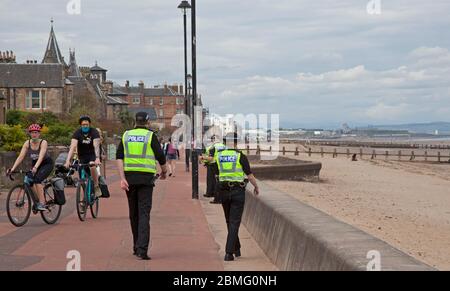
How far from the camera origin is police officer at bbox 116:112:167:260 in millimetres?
9695

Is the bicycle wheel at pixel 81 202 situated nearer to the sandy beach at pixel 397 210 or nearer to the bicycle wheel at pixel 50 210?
the bicycle wheel at pixel 50 210

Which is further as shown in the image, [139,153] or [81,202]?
[81,202]

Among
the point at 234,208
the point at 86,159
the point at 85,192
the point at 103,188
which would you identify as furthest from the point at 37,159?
the point at 234,208

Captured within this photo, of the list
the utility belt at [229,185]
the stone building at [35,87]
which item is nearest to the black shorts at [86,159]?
the utility belt at [229,185]

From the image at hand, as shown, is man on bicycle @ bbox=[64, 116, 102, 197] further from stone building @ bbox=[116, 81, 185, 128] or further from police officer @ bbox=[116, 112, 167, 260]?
stone building @ bbox=[116, 81, 185, 128]

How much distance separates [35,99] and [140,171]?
183 feet

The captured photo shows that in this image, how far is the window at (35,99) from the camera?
63.3 meters

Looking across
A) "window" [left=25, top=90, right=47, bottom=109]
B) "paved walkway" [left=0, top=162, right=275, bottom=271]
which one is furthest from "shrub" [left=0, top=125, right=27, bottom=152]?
"window" [left=25, top=90, right=47, bottom=109]

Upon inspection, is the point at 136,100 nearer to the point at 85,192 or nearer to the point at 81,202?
the point at 85,192

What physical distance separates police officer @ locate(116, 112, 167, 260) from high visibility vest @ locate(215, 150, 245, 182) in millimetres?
822

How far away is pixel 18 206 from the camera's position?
12.7 metres

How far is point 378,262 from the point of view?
242 inches
